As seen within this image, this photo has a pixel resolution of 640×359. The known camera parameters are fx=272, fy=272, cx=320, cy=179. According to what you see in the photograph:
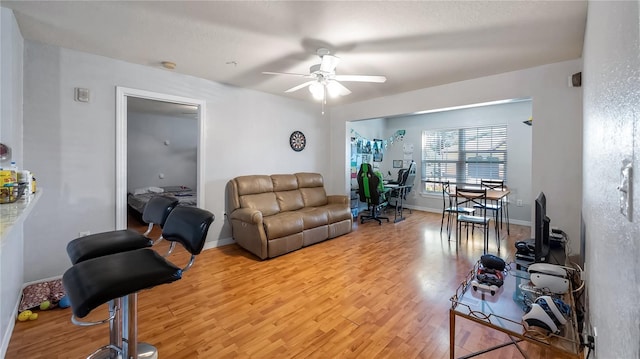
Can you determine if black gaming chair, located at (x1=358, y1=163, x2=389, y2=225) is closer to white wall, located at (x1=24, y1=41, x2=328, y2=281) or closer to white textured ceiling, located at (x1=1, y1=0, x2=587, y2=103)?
white textured ceiling, located at (x1=1, y1=0, x2=587, y2=103)

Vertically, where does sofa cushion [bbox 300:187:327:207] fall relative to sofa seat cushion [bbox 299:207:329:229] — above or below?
above

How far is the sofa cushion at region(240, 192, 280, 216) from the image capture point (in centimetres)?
402

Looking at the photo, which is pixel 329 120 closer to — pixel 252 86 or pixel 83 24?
pixel 252 86

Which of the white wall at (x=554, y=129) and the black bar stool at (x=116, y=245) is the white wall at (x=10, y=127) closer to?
the black bar stool at (x=116, y=245)

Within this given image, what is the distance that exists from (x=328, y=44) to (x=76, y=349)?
3071 millimetres

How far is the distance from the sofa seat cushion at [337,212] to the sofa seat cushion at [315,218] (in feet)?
0.28

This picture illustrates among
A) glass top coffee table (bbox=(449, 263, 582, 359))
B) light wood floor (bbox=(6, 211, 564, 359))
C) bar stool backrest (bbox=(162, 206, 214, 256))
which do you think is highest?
bar stool backrest (bbox=(162, 206, 214, 256))

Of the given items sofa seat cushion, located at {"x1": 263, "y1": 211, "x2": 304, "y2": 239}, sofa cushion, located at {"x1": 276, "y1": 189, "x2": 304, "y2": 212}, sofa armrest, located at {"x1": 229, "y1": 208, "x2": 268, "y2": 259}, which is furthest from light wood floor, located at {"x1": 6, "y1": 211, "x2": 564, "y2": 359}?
sofa cushion, located at {"x1": 276, "y1": 189, "x2": 304, "y2": 212}

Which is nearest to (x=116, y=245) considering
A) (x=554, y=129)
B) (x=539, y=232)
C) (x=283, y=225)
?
(x=283, y=225)

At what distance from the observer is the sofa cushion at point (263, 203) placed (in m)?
4.02

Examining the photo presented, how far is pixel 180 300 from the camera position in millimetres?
2451

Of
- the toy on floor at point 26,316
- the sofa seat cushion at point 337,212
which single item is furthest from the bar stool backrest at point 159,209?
the sofa seat cushion at point 337,212

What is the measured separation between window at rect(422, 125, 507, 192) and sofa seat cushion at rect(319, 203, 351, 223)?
2.27m

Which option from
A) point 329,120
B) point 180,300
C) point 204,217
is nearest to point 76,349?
point 180,300
